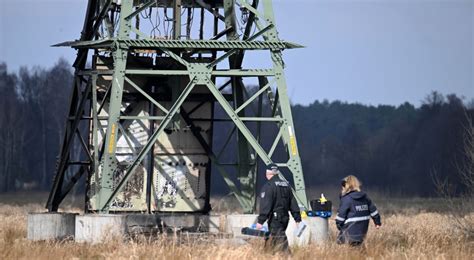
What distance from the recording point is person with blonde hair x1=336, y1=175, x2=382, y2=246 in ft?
66.6

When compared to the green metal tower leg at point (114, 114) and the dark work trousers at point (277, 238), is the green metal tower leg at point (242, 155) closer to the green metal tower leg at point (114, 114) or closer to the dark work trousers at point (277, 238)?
the green metal tower leg at point (114, 114)

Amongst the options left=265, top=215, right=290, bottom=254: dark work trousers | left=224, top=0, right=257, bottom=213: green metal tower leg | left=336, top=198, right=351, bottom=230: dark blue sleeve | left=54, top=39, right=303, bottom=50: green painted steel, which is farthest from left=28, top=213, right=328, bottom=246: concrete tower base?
left=54, top=39, right=303, bottom=50: green painted steel

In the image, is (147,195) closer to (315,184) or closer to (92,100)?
(92,100)

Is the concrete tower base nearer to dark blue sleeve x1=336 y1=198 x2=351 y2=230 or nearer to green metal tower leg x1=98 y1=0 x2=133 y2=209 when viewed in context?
green metal tower leg x1=98 y1=0 x2=133 y2=209

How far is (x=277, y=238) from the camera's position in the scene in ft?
65.7

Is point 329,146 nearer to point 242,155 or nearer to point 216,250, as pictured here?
point 242,155

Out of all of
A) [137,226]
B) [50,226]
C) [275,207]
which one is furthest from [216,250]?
[50,226]

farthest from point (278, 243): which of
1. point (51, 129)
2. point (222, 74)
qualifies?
point (51, 129)

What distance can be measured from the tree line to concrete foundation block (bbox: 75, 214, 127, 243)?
5629 cm

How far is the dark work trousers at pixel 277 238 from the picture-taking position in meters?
19.7

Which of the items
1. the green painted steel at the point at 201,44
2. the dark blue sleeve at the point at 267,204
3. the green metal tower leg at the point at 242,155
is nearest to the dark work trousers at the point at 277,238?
the dark blue sleeve at the point at 267,204

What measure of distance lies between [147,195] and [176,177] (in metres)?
0.94

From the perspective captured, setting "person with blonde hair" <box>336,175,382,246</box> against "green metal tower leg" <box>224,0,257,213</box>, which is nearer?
"person with blonde hair" <box>336,175,382,246</box>

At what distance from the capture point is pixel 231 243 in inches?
858
